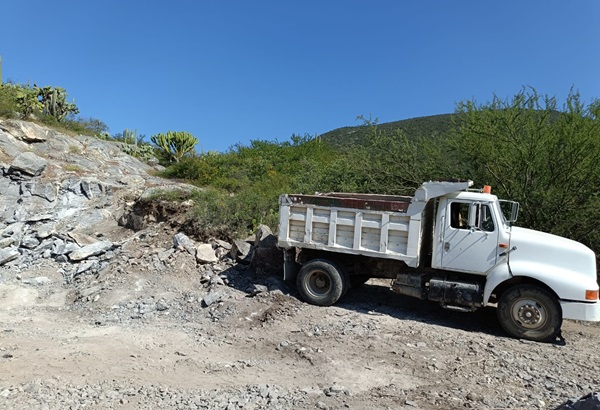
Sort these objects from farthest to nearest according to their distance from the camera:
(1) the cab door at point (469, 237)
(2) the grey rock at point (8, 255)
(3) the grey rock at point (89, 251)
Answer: (3) the grey rock at point (89, 251) → (2) the grey rock at point (8, 255) → (1) the cab door at point (469, 237)

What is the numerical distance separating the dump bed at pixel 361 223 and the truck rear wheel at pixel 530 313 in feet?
4.80

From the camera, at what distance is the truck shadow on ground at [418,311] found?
679 centimetres

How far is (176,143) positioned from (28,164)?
31.9ft

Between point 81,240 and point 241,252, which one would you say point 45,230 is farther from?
point 241,252

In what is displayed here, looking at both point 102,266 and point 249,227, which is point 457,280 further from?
point 102,266

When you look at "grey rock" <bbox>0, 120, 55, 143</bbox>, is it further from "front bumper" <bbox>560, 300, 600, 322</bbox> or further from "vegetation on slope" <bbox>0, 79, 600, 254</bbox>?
"front bumper" <bbox>560, 300, 600, 322</bbox>

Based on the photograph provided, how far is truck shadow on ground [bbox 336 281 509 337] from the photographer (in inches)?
267

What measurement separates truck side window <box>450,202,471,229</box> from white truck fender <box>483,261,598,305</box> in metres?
0.88

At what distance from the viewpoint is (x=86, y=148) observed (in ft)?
66.0

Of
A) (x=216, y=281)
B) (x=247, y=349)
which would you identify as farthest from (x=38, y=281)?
(x=247, y=349)

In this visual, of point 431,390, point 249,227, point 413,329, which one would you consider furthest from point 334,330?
point 249,227

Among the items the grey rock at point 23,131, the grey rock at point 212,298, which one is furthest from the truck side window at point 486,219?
the grey rock at point 23,131

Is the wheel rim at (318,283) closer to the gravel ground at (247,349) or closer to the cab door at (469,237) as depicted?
the gravel ground at (247,349)

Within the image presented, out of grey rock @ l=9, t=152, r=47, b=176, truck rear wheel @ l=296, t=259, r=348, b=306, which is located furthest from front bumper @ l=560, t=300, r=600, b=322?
grey rock @ l=9, t=152, r=47, b=176
